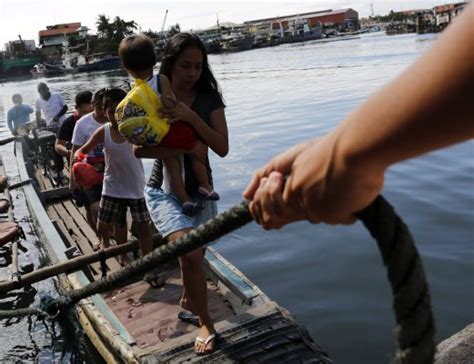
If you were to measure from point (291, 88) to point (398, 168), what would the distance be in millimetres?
16827

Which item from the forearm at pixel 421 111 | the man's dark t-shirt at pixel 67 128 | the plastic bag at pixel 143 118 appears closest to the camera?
the forearm at pixel 421 111

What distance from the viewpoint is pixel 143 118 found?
132 inches

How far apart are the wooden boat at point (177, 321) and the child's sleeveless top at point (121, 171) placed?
0.83 m

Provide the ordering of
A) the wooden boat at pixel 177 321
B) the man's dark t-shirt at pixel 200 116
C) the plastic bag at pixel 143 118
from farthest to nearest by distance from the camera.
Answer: the man's dark t-shirt at pixel 200 116, the wooden boat at pixel 177 321, the plastic bag at pixel 143 118

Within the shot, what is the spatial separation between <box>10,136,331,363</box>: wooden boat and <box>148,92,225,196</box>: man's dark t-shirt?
1041 millimetres

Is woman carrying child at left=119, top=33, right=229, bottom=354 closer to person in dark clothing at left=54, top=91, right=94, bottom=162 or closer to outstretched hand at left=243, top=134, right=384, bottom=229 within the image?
outstretched hand at left=243, top=134, right=384, bottom=229

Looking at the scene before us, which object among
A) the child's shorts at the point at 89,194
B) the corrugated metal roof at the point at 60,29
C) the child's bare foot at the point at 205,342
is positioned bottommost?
the child's bare foot at the point at 205,342

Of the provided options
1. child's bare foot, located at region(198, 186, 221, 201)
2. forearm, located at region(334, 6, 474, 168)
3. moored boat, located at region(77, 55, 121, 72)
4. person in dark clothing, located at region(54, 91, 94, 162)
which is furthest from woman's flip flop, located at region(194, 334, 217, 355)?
moored boat, located at region(77, 55, 121, 72)

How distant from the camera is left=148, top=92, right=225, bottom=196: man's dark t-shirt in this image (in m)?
3.65

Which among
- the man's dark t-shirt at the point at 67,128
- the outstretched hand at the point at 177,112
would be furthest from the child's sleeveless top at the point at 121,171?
the man's dark t-shirt at the point at 67,128

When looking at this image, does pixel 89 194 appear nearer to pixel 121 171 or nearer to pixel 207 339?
pixel 121 171

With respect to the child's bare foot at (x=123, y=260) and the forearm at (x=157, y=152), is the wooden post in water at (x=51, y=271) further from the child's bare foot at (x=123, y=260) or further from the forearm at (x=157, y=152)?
the forearm at (x=157, y=152)

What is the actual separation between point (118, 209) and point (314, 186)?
14.3 feet

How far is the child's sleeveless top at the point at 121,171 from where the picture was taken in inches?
199
